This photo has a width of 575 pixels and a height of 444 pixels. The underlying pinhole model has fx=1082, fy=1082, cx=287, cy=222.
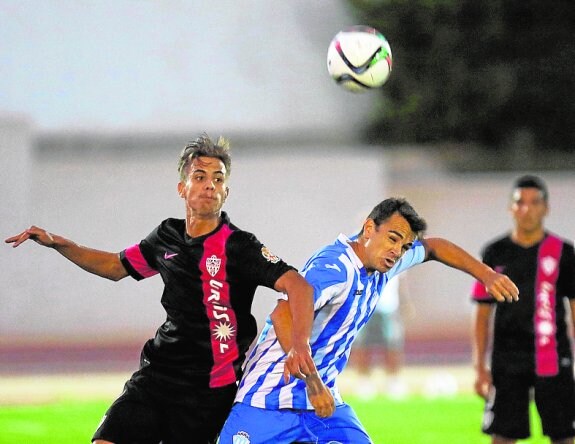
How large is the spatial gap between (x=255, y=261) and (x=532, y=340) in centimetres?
260

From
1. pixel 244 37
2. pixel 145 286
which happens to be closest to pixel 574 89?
pixel 244 37

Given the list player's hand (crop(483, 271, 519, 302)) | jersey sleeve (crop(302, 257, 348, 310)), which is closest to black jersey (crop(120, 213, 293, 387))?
jersey sleeve (crop(302, 257, 348, 310))

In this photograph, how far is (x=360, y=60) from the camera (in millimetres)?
6609

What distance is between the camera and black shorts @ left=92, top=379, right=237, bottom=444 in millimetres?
5035

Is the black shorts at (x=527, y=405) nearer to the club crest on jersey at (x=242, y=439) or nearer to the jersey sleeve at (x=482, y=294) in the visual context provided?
the jersey sleeve at (x=482, y=294)

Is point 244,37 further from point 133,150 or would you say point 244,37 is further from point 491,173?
point 491,173

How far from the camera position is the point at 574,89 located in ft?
89.2

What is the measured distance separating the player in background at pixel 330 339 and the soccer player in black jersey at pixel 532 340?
189 centimetres

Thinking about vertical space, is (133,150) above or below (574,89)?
below

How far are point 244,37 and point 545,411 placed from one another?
61.8 feet

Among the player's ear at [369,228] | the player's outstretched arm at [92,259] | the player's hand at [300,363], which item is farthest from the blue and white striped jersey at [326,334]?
the player's outstretched arm at [92,259]

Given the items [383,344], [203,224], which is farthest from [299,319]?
[383,344]

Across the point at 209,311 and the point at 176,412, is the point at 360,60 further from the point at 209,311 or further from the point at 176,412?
the point at 176,412

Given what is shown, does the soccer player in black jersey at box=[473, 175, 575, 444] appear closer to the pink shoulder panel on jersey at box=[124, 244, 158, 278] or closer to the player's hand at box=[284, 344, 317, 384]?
the pink shoulder panel on jersey at box=[124, 244, 158, 278]
